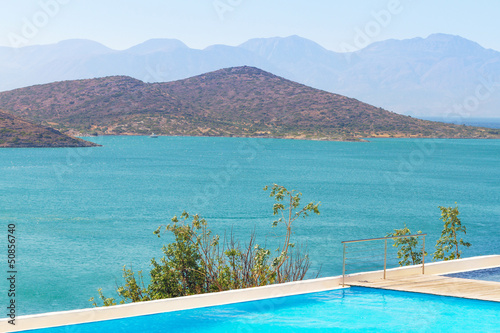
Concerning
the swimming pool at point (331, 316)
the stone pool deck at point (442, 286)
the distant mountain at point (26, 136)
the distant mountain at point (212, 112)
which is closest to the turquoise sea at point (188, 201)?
the distant mountain at point (26, 136)

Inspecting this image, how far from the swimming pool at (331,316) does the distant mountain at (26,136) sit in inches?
3149

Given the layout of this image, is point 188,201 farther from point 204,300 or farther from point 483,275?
point 204,300

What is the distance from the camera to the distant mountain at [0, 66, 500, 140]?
380 feet

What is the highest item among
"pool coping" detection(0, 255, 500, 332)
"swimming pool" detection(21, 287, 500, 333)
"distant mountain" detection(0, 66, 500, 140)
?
"distant mountain" detection(0, 66, 500, 140)

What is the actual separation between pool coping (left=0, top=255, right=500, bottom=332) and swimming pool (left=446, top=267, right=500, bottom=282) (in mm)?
162

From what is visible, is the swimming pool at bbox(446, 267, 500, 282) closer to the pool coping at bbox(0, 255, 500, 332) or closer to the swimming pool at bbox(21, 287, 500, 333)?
the pool coping at bbox(0, 255, 500, 332)

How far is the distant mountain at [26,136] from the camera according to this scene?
270 feet

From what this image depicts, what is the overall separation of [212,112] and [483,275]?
4728 inches

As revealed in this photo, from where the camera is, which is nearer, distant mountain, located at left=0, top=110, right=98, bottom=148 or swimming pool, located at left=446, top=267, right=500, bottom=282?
swimming pool, located at left=446, top=267, right=500, bottom=282

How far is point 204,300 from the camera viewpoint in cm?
812

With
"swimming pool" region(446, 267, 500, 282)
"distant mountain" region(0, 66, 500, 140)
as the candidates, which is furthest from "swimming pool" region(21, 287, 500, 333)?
"distant mountain" region(0, 66, 500, 140)

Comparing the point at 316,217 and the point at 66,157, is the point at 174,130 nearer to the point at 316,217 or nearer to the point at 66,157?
the point at 66,157

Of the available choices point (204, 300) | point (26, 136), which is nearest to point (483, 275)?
point (204, 300)

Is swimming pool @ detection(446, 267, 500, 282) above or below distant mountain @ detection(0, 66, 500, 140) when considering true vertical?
below
